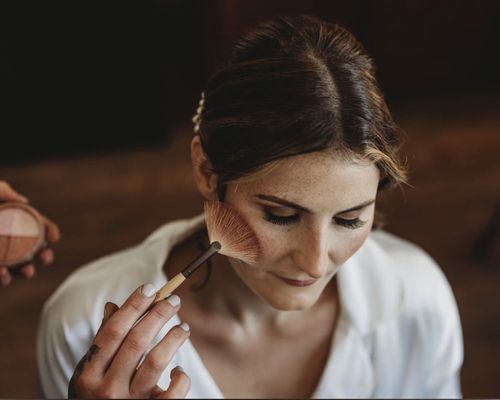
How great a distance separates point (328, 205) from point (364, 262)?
1.38ft

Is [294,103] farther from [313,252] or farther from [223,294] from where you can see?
[223,294]

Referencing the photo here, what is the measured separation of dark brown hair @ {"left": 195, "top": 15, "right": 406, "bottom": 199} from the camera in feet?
2.63

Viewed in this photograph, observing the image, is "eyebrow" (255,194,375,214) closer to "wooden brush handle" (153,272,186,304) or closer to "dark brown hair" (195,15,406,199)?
"dark brown hair" (195,15,406,199)

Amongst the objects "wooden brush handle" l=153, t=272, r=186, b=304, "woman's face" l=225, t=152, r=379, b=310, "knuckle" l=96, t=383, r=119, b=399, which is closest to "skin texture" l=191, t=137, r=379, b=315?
"woman's face" l=225, t=152, r=379, b=310

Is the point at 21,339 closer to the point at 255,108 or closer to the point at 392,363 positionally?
the point at 392,363

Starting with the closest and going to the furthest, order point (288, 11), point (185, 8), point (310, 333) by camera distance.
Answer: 1. point (310, 333)
2. point (288, 11)
3. point (185, 8)

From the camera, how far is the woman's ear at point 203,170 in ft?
3.07

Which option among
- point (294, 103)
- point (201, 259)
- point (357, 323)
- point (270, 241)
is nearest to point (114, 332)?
point (201, 259)

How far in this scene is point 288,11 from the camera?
2.54 metres

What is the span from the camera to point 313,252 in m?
0.87

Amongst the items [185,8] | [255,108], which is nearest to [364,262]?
[255,108]

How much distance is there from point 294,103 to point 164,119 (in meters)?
1.93

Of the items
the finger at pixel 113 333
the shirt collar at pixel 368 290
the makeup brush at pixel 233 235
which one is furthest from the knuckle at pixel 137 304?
the shirt collar at pixel 368 290

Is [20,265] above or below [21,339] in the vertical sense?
above
